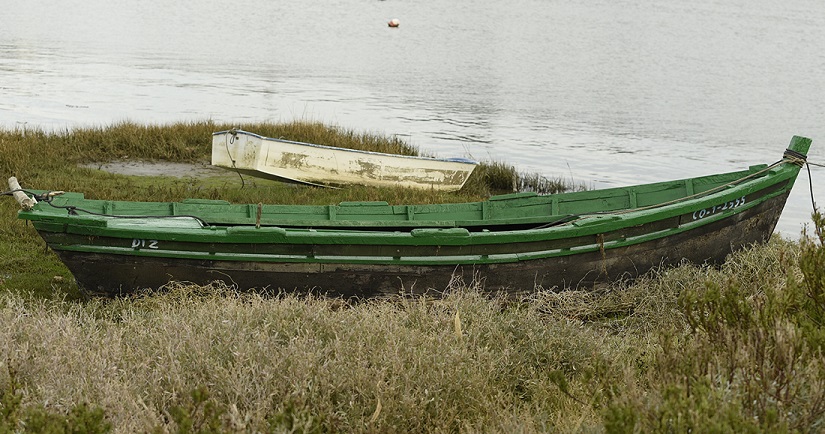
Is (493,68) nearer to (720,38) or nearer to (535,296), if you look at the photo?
(720,38)

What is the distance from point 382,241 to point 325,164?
5.76m

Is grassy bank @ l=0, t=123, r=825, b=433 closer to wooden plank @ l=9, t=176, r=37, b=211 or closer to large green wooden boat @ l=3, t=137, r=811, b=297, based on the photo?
large green wooden boat @ l=3, t=137, r=811, b=297

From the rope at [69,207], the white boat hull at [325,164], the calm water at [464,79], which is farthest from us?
the calm water at [464,79]

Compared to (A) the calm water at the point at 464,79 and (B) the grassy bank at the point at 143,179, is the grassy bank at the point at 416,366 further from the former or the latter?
(A) the calm water at the point at 464,79

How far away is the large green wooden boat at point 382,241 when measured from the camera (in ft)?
27.1

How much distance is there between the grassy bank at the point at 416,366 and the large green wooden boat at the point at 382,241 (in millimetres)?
300

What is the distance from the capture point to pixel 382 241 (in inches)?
332

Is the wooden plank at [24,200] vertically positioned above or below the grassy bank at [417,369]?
above

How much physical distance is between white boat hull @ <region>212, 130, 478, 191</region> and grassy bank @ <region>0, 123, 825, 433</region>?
5.24m

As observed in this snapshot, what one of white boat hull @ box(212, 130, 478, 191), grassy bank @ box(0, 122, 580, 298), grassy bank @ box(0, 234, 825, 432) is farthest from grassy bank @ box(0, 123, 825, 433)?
white boat hull @ box(212, 130, 478, 191)

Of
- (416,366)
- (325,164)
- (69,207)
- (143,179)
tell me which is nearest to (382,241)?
(416,366)

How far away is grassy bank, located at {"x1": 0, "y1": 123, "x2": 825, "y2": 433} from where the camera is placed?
4.23 metres

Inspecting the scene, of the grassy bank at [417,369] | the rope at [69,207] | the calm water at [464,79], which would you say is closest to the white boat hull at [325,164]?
the rope at [69,207]

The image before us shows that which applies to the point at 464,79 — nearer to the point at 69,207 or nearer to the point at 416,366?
the point at 69,207
